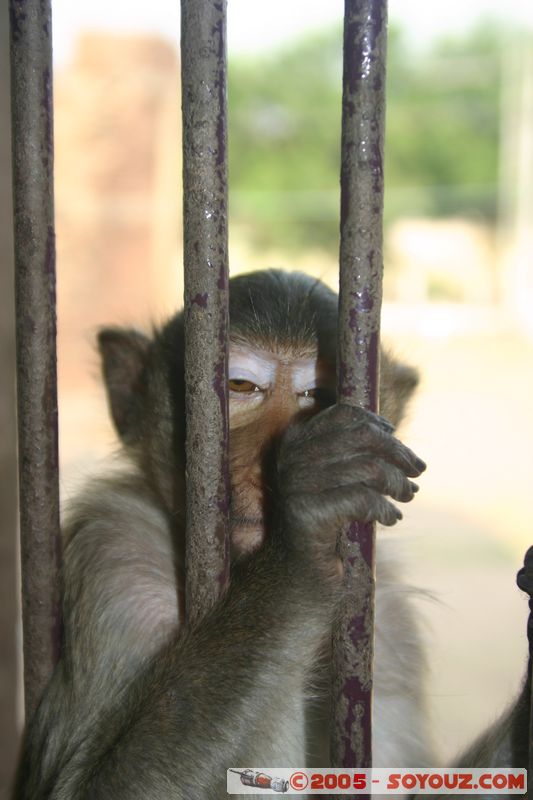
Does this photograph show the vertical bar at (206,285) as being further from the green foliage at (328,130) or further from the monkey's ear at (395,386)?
the green foliage at (328,130)

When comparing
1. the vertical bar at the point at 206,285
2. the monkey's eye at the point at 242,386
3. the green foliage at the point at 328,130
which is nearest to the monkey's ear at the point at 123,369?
the monkey's eye at the point at 242,386

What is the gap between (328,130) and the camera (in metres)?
28.0

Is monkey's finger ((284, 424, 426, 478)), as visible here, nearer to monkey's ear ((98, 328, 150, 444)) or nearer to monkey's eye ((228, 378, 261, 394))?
monkey's eye ((228, 378, 261, 394))

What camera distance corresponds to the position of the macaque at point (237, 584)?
1.46 metres

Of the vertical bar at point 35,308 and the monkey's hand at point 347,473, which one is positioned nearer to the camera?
the monkey's hand at point 347,473

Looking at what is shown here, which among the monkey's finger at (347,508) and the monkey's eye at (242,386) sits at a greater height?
the monkey's eye at (242,386)

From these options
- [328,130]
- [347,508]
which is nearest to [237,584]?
[347,508]

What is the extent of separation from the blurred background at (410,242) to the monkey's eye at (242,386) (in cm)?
57

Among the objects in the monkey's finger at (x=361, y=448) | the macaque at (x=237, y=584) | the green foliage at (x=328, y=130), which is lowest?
the macaque at (x=237, y=584)

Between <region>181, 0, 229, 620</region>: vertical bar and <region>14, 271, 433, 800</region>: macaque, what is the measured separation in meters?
0.09

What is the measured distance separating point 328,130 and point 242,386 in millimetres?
27121

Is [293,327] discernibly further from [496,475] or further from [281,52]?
[281,52]

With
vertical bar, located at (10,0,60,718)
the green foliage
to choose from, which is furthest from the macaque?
the green foliage

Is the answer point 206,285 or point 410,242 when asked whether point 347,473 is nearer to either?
point 206,285
